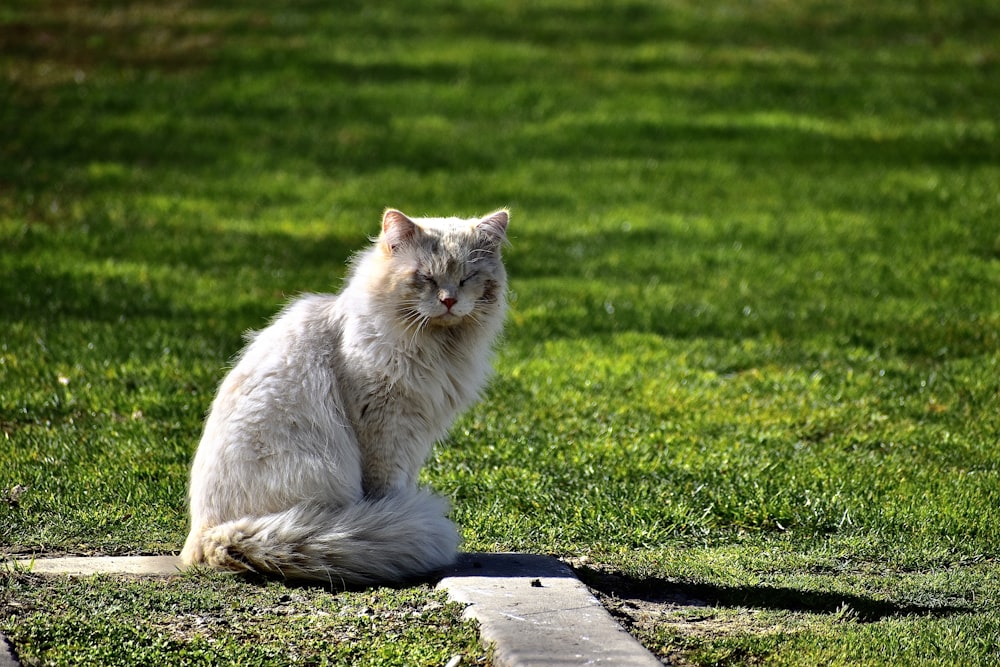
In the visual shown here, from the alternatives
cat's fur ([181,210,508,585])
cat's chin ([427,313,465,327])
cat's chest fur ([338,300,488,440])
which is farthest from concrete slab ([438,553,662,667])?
cat's chin ([427,313,465,327])

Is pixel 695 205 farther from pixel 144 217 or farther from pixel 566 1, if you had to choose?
pixel 566 1

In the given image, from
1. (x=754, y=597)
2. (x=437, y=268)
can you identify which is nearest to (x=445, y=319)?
(x=437, y=268)

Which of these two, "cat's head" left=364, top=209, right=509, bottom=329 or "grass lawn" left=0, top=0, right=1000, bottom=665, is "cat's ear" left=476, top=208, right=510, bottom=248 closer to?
"cat's head" left=364, top=209, right=509, bottom=329

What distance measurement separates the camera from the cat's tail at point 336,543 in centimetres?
Result: 450

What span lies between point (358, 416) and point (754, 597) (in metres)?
1.78

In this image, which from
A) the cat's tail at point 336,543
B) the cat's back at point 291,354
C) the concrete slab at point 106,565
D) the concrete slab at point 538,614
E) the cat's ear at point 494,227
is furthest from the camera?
the cat's ear at point 494,227

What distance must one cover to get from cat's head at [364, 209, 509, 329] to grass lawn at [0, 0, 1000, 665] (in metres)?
1.17

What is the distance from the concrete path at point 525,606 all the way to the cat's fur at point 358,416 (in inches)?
8.4

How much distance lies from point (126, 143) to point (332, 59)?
12.0ft

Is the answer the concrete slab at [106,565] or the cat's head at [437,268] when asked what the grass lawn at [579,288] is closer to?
the concrete slab at [106,565]

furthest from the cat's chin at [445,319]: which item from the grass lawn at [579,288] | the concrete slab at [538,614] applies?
the grass lawn at [579,288]

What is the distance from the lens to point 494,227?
16.4 feet

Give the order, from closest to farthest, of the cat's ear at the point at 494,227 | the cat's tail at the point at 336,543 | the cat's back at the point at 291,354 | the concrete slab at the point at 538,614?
the concrete slab at the point at 538,614, the cat's tail at the point at 336,543, the cat's back at the point at 291,354, the cat's ear at the point at 494,227

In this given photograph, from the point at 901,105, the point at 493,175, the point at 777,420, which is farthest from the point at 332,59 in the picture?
the point at 777,420
